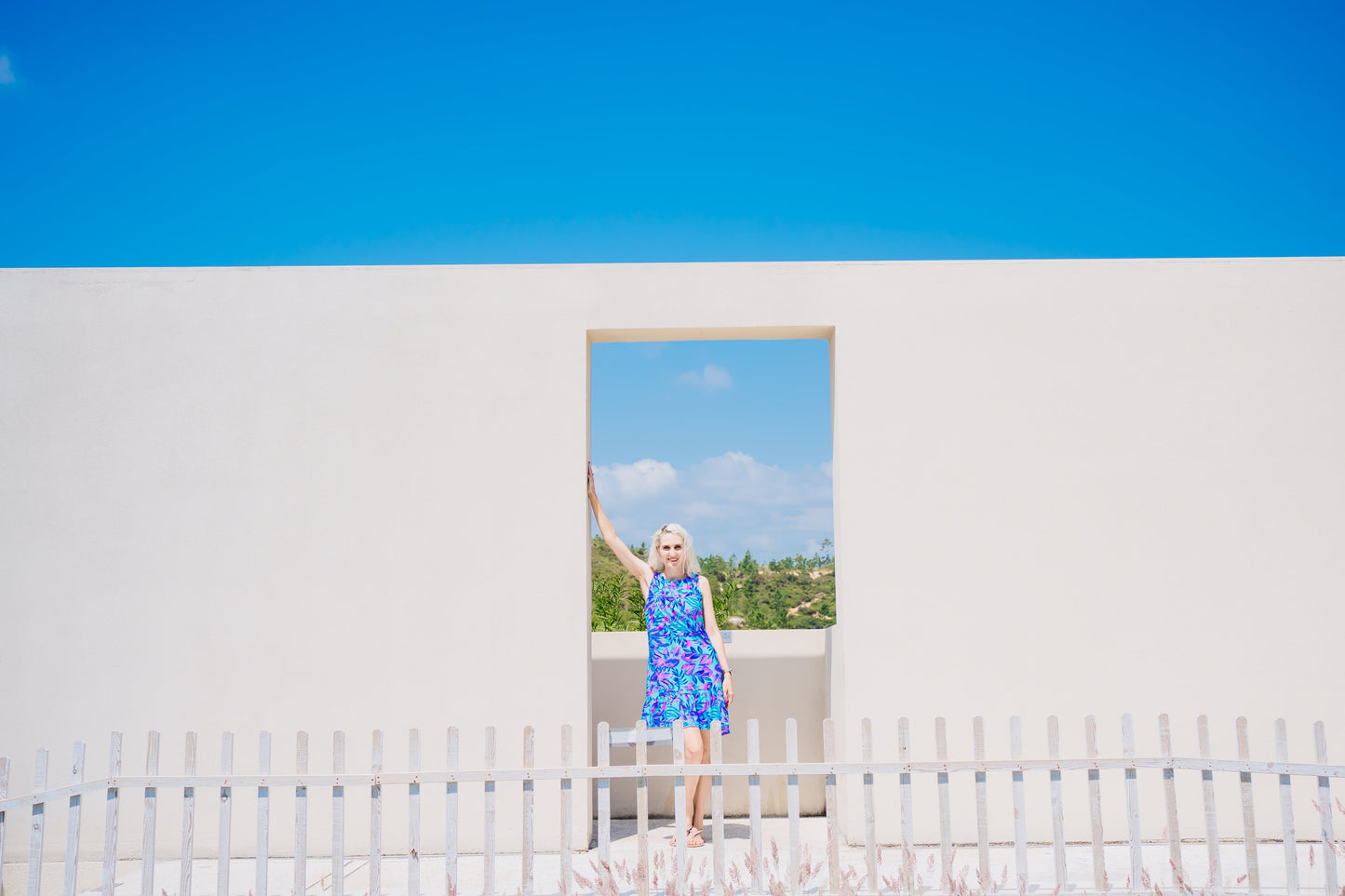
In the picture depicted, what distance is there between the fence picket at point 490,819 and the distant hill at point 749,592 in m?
18.2

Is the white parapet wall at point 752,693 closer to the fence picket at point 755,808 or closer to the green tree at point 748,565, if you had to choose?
the fence picket at point 755,808

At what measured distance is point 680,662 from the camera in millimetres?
5168

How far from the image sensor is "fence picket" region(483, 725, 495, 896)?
350cm

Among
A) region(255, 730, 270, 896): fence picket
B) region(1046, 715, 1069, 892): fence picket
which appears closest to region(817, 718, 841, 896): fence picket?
region(1046, 715, 1069, 892): fence picket

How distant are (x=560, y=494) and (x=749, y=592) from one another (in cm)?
2836

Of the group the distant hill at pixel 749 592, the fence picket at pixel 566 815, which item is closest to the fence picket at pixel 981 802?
the fence picket at pixel 566 815

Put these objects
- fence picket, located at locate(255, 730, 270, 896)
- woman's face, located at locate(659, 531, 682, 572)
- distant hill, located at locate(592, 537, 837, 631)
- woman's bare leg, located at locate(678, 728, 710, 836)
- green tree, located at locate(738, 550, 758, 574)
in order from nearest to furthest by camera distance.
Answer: fence picket, located at locate(255, 730, 270, 896) → woman's bare leg, located at locate(678, 728, 710, 836) → woman's face, located at locate(659, 531, 682, 572) → distant hill, located at locate(592, 537, 837, 631) → green tree, located at locate(738, 550, 758, 574)

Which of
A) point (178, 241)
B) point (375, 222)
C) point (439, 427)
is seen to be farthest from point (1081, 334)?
point (178, 241)

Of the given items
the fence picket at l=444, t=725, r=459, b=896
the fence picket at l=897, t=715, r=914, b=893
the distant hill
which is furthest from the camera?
the distant hill

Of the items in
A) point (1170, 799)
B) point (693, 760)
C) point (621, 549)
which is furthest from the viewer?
point (621, 549)

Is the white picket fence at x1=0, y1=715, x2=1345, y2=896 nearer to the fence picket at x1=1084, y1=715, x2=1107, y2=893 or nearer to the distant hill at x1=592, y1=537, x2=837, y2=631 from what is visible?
the fence picket at x1=1084, y1=715, x2=1107, y2=893

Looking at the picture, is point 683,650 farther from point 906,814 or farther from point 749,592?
point 749,592

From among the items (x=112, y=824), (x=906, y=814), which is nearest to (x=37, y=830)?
(x=112, y=824)

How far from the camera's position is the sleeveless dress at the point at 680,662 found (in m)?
5.14
